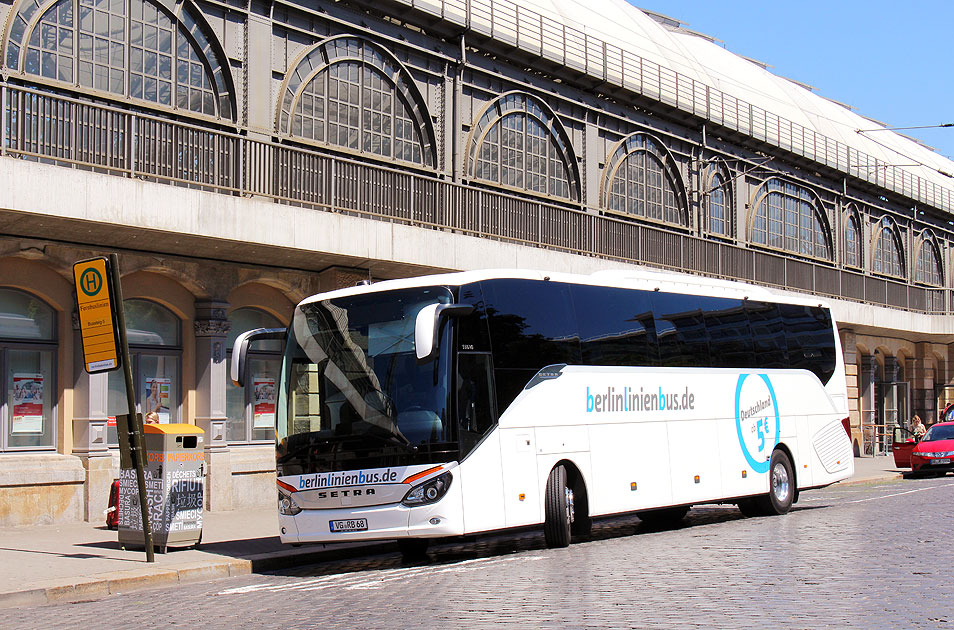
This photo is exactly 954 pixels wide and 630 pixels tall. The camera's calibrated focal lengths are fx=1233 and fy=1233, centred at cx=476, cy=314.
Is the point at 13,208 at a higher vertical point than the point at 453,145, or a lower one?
lower

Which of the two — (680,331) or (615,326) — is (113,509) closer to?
(615,326)

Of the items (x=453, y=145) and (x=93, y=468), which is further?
(x=453, y=145)

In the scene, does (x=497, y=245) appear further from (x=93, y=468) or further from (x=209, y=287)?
(x=93, y=468)

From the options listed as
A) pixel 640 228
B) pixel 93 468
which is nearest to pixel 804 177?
pixel 640 228

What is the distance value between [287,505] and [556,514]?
124 inches

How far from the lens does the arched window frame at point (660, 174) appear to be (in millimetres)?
29969

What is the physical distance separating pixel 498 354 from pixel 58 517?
765 centimetres

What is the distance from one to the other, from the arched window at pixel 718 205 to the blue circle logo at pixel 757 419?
604 inches

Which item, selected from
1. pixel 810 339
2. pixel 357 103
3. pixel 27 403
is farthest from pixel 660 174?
pixel 27 403

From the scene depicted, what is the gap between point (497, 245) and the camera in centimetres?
2316

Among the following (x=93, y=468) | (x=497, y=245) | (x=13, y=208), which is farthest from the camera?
(x=497, y=245)

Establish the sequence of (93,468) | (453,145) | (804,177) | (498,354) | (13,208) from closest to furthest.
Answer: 1. (498,354)
2. (13,208)
3. (93,468)
4. (453,145)
5. (804,177)

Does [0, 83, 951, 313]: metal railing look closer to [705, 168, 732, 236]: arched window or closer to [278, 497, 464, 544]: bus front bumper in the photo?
[705, 168, 732, 236]: arched window

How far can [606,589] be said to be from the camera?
10.2 m
